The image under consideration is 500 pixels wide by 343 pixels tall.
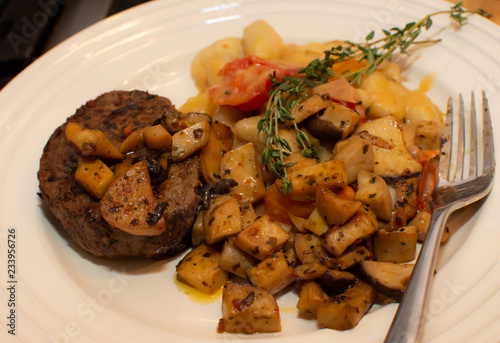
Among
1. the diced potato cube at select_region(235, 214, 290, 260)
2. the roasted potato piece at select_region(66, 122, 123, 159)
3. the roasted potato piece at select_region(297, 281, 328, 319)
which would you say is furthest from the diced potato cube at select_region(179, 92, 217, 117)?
the roasted potato piece at select_region(297, 281, 328, 319)

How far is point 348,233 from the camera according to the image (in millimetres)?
1964

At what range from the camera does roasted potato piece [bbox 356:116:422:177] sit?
2314 mm

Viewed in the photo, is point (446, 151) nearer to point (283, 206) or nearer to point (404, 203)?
point (404, 203)

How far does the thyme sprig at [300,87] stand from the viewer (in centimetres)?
225

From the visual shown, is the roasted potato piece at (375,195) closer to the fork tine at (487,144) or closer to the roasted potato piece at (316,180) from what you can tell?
the roasted potato piece at (316,180)

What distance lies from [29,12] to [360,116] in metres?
3.67

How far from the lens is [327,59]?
2703 millimetres

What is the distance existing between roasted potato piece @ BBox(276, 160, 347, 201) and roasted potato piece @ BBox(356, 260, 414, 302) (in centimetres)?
40

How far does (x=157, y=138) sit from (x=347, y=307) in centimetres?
128

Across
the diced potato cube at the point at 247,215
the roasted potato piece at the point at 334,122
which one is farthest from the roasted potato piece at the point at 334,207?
the roasted potato piece at the point at 334,122

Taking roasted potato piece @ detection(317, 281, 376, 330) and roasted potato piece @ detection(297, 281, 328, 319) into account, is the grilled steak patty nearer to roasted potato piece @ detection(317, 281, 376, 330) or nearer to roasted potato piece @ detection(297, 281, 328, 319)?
roasted potato piece @ detection(297, 281, 328, 319)

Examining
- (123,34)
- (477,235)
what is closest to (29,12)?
(123,34)

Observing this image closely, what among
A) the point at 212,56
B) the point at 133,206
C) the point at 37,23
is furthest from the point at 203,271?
the point at 37,23

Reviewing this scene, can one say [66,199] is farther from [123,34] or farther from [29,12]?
[29,12]
